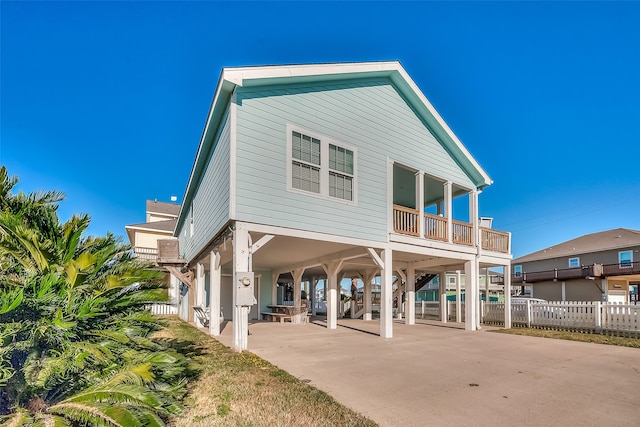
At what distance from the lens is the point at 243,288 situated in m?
7.56

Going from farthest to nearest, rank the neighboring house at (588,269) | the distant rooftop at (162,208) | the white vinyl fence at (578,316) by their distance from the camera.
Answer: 1. the distant rooftop at (162,208)
2. the neighboring house at (588,269)
3. the white vinyl fence at (578,316)

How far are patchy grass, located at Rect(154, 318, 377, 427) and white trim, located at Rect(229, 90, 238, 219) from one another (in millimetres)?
3225

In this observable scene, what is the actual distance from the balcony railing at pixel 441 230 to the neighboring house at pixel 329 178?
43 mm

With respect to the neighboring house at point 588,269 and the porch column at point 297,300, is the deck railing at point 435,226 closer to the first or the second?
the porch column at point 297,300

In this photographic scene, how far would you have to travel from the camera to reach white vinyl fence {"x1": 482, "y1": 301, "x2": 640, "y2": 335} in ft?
38.0

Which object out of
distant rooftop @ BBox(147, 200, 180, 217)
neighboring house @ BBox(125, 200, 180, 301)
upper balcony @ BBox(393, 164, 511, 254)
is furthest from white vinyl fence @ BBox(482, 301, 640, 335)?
distant rooftop @ BBox(147, 200, 180, 217)

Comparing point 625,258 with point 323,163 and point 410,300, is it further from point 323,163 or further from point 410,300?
point 323,163

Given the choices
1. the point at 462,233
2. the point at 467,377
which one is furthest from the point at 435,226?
the point at 467,377

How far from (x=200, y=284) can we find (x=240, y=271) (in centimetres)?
866

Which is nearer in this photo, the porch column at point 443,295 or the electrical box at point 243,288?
the electrical box at point 243,288

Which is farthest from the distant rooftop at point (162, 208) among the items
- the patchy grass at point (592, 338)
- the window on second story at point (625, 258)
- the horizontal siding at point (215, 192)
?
the window on second story at point (625, 258)

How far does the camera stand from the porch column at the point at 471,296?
502 inches

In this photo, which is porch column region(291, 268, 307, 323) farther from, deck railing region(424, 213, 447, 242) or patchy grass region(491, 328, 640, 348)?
patchy grass region(491, 328, 640, 348)

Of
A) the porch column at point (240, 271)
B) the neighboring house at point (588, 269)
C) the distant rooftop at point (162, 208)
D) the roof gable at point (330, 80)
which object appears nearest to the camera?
the porch column at point (240, 271)
